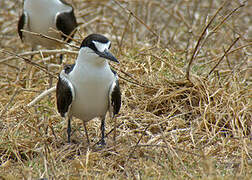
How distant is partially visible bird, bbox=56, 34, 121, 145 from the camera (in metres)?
3.38

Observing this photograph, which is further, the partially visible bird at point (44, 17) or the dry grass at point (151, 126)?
the partially visible bird at point (44, 17)

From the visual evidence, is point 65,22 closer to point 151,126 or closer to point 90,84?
point 151,126

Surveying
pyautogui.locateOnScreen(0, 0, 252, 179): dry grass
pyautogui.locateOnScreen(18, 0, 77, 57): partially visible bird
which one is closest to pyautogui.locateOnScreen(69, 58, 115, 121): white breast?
pyautogui.locateOnScreen(0, 0, 252, 179): dry grass

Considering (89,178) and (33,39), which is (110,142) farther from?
(33,39)

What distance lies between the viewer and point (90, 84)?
342 cm

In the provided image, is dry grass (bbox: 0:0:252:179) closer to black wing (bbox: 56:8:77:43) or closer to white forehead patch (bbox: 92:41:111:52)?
black wing (bbox: 56:8:77:43)

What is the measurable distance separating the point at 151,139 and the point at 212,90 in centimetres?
97

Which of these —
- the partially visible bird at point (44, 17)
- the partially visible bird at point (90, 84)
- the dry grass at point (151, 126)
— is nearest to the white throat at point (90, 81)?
the partially visible bird at point (90, 84)

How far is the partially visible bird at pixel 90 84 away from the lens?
11.1 ft

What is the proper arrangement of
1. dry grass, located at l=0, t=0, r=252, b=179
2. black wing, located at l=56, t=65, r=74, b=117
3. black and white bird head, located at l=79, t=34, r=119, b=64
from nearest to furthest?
dry grass, located at l=0, t=0, r=252, b=179
black and white bird head, located at l=79, t=34, r=119, b=64
black wing, located at l=56, t=65, r=74, b=117

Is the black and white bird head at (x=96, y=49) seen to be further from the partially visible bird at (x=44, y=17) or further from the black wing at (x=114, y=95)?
the partially visible bird at (x=44, y=17)

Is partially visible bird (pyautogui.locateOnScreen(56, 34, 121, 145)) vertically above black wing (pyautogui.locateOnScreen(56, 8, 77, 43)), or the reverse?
partially visible bird (pyautogui.locateOnScreen(56, 34, 121, 145))

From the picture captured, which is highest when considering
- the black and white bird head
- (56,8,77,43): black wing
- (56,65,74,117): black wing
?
the black and white bird head

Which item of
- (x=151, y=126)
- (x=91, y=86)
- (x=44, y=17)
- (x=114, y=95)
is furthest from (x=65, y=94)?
(x=44, y=17)
